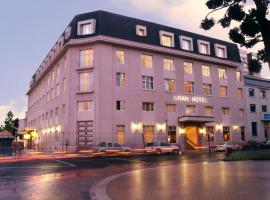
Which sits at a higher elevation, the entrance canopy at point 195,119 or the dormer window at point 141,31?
the dormer window at point 141,31

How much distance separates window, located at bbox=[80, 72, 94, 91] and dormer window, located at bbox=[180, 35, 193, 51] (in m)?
15.6

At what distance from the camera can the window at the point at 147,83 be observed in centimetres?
4150

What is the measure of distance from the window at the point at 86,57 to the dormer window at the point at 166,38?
35.1 feet

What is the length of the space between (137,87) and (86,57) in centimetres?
771

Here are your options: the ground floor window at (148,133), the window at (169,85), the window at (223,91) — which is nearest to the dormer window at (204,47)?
the window at (223,91)

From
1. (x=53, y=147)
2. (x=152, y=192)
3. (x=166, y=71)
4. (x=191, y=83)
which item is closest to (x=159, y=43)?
(x=166, y=71)

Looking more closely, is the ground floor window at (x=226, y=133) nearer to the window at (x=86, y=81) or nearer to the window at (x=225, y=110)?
the window at (x=225, y=110)

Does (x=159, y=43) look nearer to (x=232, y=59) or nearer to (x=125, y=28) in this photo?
(x=125, y=28)

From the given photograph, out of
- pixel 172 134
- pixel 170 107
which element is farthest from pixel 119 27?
pixel 172 134

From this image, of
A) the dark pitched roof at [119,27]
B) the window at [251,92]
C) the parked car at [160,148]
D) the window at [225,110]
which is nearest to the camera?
the parked car at [160,148]

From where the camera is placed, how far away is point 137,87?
4050cm

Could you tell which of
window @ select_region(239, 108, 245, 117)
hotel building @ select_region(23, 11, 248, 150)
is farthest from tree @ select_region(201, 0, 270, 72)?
window @ select_region(239, 108, 245, 117)

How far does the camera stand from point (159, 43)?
43.4 metres

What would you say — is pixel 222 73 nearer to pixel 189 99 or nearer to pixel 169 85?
pixel 189 99
